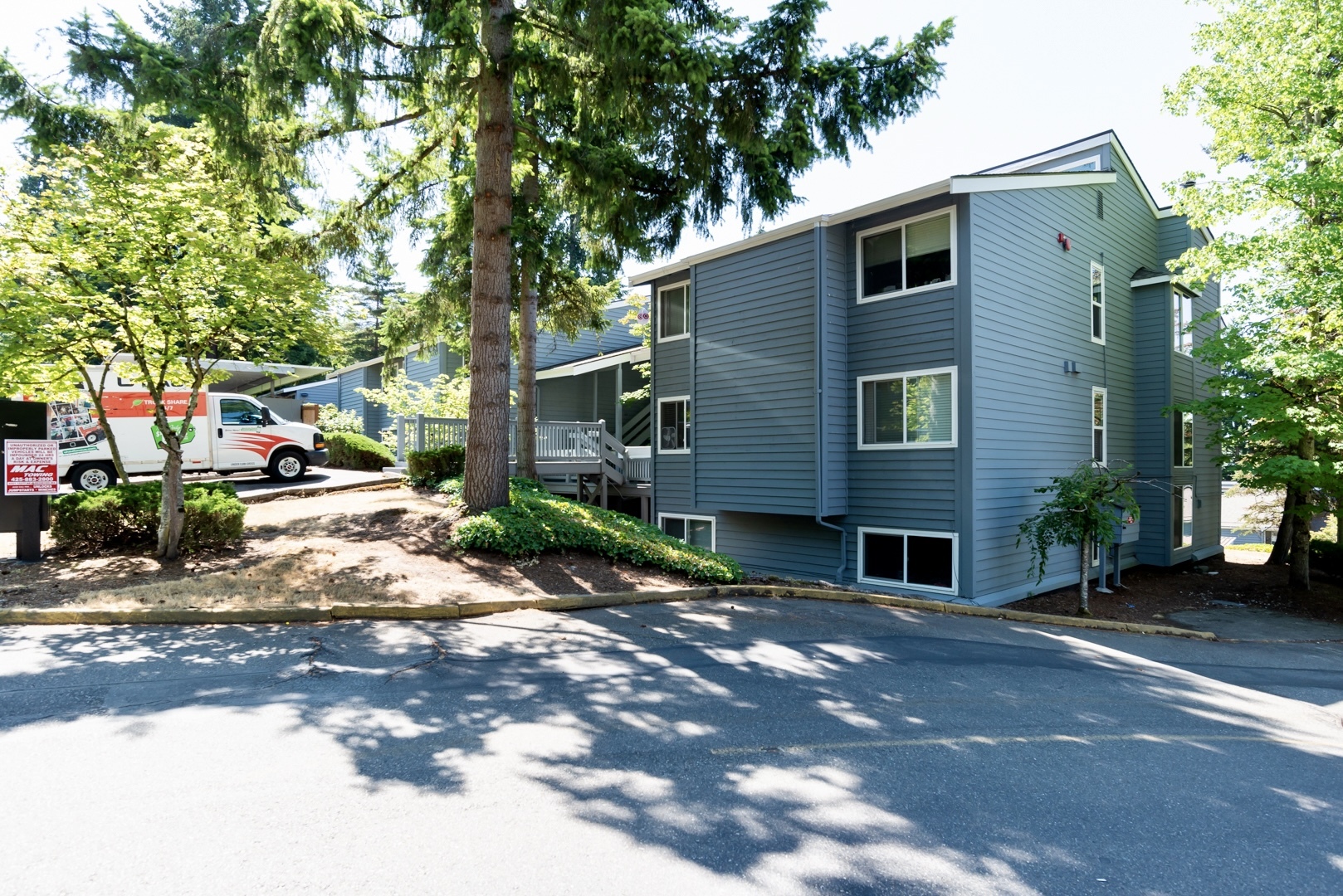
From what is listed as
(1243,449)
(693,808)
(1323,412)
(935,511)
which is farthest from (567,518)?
(1243,449)

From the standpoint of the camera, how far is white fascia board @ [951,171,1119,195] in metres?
11.3

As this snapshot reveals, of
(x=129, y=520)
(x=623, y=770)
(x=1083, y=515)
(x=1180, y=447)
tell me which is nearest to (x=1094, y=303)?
(x=1180, y=447)

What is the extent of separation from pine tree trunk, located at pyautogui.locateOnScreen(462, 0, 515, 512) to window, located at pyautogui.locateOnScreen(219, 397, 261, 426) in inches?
375

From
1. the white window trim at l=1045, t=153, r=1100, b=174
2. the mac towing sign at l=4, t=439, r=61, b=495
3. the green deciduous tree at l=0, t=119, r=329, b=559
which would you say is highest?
the white window trim at l=1045, t=153, r=1100, b=174

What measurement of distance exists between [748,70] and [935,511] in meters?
7.25

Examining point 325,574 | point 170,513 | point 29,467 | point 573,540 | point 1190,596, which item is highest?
point 29,467

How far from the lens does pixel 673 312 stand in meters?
16.6

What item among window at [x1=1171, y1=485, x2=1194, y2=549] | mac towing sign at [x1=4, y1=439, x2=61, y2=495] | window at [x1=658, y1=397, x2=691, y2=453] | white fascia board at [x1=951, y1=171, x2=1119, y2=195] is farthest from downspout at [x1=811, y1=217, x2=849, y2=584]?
mac towing sign at [x1=4, y1=439, x2=61, y2=495]

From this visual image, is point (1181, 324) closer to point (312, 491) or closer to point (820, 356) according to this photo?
point (820, 356)

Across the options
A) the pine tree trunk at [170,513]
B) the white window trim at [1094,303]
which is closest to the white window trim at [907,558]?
the white window trim at [1094,303]

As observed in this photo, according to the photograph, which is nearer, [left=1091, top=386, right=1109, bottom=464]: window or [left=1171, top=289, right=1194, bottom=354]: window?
[left=1091, top=386, right=1109, bottom=464]: window

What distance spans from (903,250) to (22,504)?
13099mm

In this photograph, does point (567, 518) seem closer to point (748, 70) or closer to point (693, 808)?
point (748, 70)

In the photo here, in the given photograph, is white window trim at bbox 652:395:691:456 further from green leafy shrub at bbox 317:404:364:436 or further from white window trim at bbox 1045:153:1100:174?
green leafy shrub at bbox 317:404:364:436
